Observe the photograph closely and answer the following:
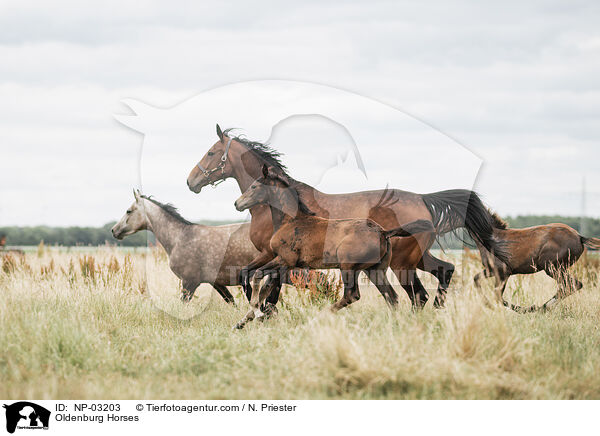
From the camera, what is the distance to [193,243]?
31.4 ft

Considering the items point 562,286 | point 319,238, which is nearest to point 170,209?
point 319,238

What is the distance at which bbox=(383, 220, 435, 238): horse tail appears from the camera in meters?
6.98

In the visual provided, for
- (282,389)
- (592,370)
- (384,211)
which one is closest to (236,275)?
(384,211)

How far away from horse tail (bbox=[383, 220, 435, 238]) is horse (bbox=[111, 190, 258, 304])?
2817mm

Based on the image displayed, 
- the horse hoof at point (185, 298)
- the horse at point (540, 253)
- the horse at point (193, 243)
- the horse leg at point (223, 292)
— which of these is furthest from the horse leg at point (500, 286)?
the horse hoof at point (185, 298)

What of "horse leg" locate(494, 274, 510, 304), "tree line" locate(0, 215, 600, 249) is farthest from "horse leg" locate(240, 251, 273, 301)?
"tree line" locate(0, 215, 600, 249)

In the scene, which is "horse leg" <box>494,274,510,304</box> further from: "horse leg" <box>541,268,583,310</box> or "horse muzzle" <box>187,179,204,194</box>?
"horse muzzle" <box>187,179,204,194</box>

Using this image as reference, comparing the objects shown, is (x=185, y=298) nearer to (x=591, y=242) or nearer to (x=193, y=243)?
(x=193, y=243)

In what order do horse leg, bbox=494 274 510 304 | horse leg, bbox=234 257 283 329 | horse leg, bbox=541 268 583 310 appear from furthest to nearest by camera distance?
horse leg, bbox=541 268 583 310, horse leg, bbox=494 274 510 304, horse leg, bbox=234 257 283 329

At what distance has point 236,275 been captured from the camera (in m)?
9.16

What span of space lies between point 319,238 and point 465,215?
9.15ft
